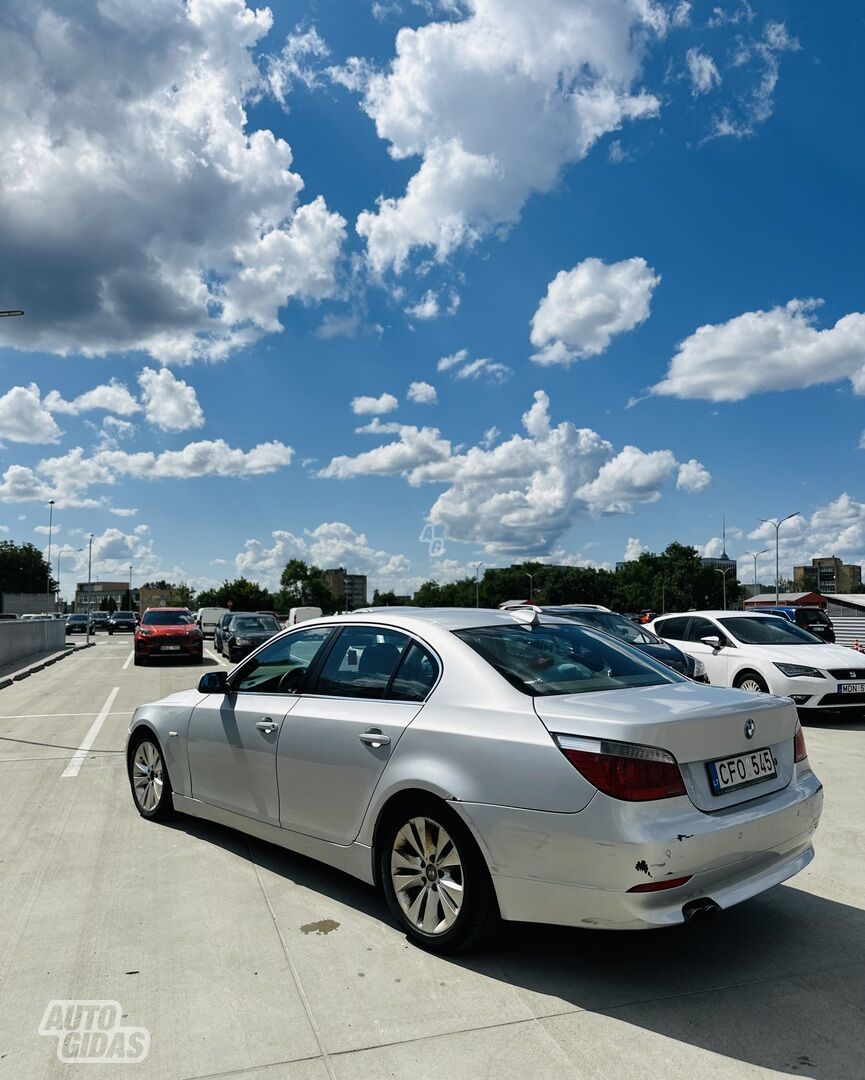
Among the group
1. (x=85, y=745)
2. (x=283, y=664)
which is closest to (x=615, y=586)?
(x=85, y=745)

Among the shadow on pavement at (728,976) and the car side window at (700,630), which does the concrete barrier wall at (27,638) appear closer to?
the car side window at (700,630)

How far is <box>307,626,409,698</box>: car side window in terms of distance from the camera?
4.35 meters

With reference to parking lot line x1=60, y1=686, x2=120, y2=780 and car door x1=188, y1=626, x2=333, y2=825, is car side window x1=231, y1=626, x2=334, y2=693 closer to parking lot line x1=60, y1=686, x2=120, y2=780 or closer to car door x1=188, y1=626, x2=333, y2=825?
car door x1=188, y1=626, x2=333, y2=825

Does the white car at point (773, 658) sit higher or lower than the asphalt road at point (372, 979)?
higher

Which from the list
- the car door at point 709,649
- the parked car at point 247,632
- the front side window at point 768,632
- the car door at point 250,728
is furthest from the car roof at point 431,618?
the parked car at point 247,632

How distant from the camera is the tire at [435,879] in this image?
3.56 meters

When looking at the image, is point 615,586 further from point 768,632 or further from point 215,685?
point 215,685

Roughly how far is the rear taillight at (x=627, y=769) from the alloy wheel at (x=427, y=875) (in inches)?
29.0

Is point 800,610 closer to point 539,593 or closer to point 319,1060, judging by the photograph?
point 319,1060

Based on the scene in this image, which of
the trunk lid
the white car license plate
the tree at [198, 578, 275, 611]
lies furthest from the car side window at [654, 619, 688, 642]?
the tree at [198, 578, 275, 611]

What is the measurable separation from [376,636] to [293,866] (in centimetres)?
167

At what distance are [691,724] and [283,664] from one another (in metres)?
2.55

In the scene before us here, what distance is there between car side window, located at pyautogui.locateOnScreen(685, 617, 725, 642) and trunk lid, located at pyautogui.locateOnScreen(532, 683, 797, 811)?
901 centimetres

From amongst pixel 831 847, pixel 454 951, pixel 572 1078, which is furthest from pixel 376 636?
pixel 831 847
